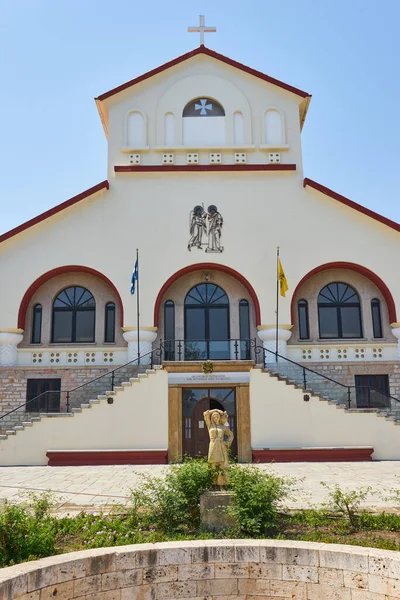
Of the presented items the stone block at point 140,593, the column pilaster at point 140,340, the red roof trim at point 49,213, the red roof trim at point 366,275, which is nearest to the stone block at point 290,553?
the stone block at point 140,593

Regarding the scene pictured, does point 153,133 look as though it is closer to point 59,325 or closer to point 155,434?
point 59,325

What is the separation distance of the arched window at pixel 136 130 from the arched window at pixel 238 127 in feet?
12.2

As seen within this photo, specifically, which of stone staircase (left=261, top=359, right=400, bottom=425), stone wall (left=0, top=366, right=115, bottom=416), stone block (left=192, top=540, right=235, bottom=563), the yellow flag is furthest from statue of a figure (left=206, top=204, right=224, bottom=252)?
stone block (left=192, top=540, right=235, bottom=563)

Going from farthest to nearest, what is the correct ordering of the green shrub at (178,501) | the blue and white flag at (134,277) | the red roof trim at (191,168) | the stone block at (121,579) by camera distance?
the red roof trim at (191,168), the blue and white flag at (134,277), the green shrub at (178,501), the stone block at (121,579)

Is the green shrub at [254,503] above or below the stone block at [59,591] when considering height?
above

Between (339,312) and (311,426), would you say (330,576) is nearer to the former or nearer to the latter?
(311,426)

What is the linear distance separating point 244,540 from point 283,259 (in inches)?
581

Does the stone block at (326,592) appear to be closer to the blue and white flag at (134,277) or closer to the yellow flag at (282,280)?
the yellow flag at (282,280)

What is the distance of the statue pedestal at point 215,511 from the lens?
735cm

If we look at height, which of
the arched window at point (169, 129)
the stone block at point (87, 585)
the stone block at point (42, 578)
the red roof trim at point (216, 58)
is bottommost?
the stone block at point (87, 585)

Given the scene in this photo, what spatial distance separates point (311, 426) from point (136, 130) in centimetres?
1362

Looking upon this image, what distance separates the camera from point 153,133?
2230 cm

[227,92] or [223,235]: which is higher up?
[227,92]

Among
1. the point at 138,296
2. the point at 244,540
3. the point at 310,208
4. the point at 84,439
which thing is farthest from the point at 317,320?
the point at 244,540
